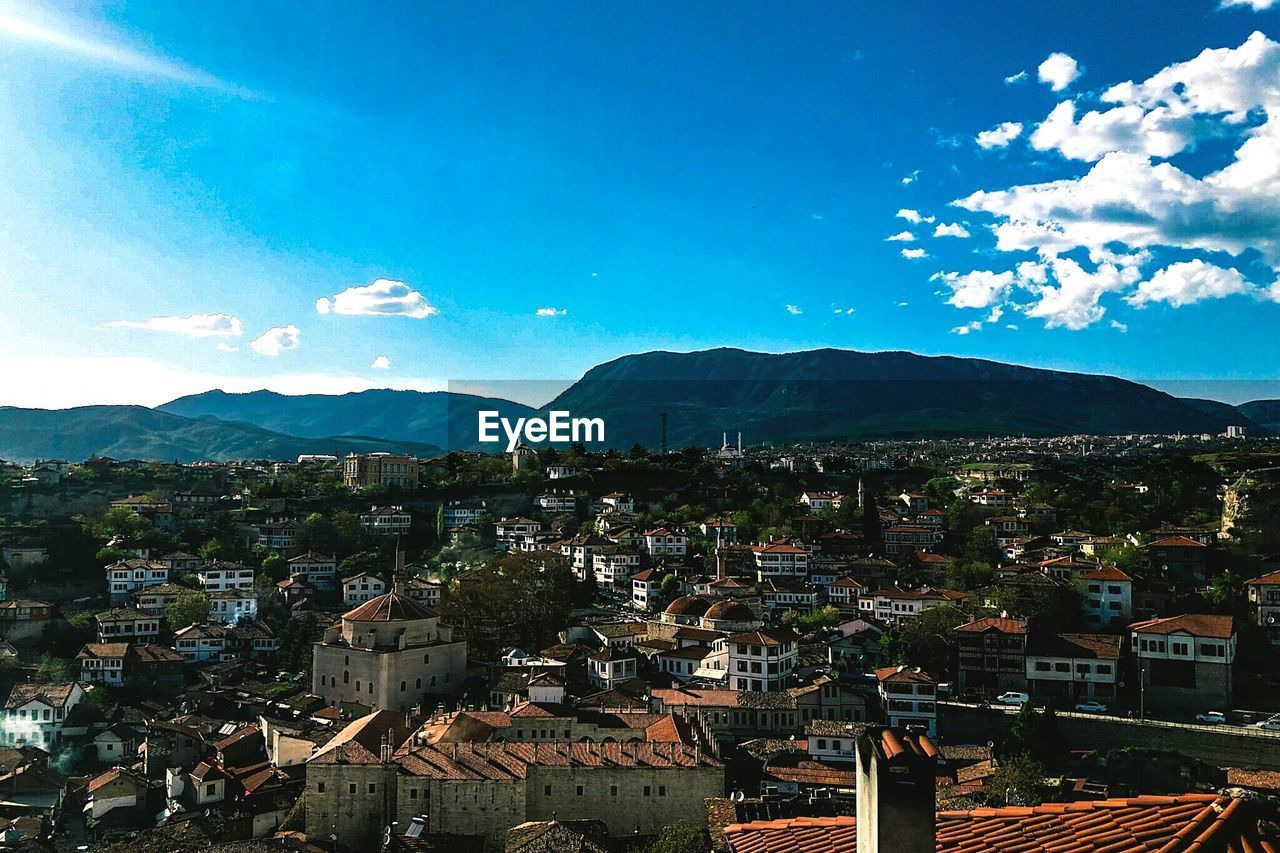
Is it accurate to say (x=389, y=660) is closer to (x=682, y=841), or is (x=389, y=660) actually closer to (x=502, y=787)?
(x=502, y=787)

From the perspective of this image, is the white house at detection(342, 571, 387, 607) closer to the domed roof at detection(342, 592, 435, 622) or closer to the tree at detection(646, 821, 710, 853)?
the domed roof at detection(342, 592, 435, 622)

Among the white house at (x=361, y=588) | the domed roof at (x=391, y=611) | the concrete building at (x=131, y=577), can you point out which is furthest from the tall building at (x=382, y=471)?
the domed roof at (x=391, y=611)

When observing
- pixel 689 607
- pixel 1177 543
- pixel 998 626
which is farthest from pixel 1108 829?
pixel 1177 543

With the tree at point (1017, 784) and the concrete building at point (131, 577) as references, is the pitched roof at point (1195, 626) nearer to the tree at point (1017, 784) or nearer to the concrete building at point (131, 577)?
the tree at point (1017, 784)

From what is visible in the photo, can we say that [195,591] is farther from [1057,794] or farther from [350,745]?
[1057,794]

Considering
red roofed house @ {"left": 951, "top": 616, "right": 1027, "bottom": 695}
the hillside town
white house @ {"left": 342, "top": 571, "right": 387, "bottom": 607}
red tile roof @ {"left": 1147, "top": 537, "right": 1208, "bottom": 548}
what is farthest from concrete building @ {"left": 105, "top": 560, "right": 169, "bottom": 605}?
red tile roof @ {"left": 1147, "top": 537, "right": 1208, "bottom": 548}
